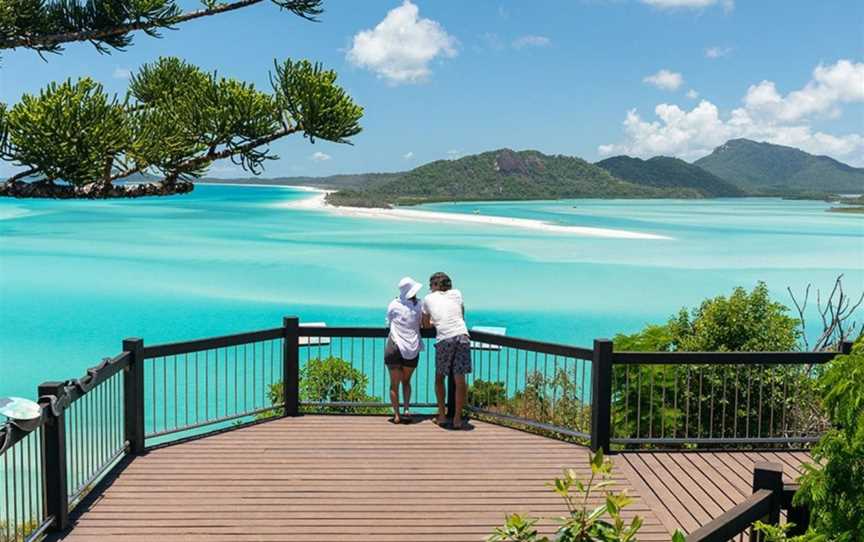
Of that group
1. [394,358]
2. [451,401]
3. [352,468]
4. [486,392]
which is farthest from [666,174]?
[352,468]

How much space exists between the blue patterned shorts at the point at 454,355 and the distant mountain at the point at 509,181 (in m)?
141

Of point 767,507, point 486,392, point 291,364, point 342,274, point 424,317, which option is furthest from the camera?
point 342,274

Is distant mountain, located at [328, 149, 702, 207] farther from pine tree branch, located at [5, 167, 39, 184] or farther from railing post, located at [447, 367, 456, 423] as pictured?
pine tree branch, located at [5, 167, 39, 184]

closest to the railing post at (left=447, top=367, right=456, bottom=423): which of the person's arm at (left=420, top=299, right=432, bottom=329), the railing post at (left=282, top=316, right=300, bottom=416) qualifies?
the person's arm at (left=420, top=299, right=432, bottom=329)

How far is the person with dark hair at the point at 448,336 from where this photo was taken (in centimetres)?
773

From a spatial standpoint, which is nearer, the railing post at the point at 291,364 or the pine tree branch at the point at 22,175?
the pine tree branch at the point at 22,175

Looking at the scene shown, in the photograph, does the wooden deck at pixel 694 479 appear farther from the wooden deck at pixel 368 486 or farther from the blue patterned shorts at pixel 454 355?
the blue patterned shorts at pixel 454 355

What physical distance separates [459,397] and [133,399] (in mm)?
3318

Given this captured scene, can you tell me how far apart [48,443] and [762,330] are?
28.2ft

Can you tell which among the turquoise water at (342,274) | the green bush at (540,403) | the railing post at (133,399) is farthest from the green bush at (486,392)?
the turquoise water at (342,274)

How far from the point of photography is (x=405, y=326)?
7824 millimetres

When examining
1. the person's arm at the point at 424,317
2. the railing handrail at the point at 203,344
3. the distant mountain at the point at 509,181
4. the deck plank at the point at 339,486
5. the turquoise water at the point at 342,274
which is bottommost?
the turquoise water at the point at 342,274

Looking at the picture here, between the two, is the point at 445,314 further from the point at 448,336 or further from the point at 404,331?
the point at 404,331

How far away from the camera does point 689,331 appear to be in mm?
10844
